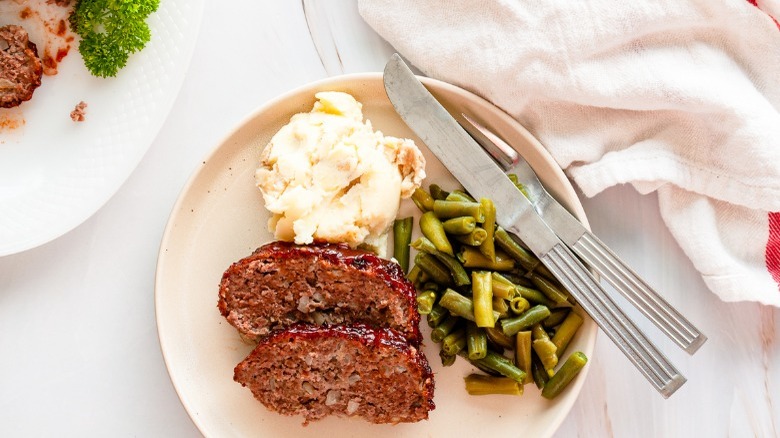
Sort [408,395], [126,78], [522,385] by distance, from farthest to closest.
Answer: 1. [126,78]
2. [522,385]
3. [408,395]

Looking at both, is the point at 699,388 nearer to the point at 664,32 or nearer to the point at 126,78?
the point at 664,32

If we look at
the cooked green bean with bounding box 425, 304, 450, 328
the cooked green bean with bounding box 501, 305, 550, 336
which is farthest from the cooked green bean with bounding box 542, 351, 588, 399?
→ the cooked green bean with bounding box 425, 304, 450, 328

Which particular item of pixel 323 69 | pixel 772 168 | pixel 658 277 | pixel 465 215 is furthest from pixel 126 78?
pixel 772 168

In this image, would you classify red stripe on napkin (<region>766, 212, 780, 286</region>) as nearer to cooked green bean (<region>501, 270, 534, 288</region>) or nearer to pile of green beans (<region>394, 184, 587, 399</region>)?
pile of green beans (<region>394, 184, 587, 399</region>)

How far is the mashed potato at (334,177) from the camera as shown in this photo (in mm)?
3729

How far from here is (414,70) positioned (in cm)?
420

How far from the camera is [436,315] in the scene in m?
3.83

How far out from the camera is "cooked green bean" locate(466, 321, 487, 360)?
3.75 m

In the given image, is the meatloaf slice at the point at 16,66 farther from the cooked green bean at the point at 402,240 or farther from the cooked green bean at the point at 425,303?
the cooked green bean at the point at 425,303

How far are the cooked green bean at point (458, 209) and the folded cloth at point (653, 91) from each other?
64cm

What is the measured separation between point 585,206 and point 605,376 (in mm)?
1044

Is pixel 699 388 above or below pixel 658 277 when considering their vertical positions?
below

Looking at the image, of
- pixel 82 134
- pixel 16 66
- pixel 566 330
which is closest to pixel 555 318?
pixel 566 330

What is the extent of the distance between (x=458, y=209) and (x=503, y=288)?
0.49 m
